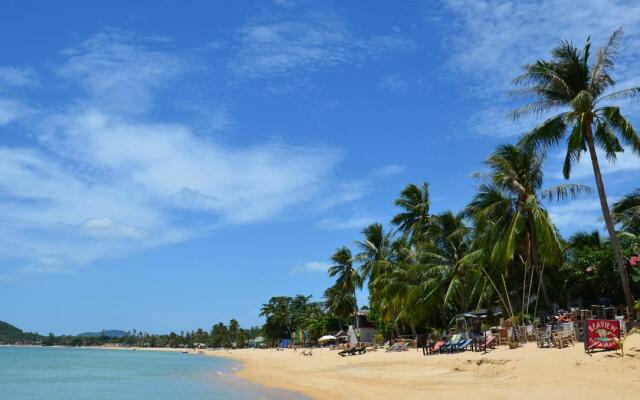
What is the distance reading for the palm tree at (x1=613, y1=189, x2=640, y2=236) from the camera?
26.5 metres

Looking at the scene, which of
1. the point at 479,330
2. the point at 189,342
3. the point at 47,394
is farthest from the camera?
the point at 189,342

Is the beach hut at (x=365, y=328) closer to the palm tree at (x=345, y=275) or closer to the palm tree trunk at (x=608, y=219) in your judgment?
the palm tree at (x=345, y=275)

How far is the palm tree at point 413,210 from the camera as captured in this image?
40344 millimetres

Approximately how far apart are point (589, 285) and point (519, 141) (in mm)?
8761

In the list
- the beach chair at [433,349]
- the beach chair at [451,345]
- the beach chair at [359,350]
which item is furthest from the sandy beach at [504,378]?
the beach chair at [359,350]

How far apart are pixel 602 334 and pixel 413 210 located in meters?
25.1

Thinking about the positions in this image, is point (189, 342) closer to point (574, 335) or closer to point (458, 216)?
point (458, 216)

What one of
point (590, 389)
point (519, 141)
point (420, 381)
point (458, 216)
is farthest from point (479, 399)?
point (458, 216)

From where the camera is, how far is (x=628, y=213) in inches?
1051

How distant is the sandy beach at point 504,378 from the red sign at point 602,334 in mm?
314

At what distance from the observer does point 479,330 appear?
30703 mm

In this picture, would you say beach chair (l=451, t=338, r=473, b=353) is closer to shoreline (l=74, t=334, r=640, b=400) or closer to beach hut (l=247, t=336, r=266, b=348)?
shoreline (l=74, t=334, r=640, b=400)

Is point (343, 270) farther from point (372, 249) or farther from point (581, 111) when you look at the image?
point (581, 111)

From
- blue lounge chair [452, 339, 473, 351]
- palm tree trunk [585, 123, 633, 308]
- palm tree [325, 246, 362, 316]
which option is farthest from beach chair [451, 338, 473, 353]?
palm tree [325, 246, 362, 316]
